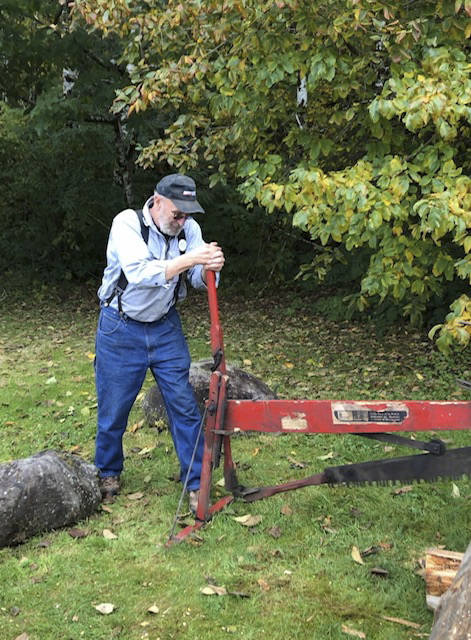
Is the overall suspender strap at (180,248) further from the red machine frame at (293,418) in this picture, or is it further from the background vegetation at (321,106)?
the background vegetation at (321,106)

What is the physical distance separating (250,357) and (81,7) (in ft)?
13.7

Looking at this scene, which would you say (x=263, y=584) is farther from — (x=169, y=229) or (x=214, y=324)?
(x=169, y=229)

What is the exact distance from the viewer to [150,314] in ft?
13.6

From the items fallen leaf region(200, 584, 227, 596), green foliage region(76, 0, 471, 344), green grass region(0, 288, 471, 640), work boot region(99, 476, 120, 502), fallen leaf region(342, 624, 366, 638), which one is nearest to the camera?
fallen leaf region(342, 624, 366, 638)

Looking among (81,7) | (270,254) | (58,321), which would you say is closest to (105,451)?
(81,7)

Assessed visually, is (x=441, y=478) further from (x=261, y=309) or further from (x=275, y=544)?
(x=261, y=309)

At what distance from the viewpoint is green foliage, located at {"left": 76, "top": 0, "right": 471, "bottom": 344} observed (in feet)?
15.6

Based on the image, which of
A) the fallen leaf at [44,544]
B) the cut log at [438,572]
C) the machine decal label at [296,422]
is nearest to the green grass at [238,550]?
the fallen leaf at [44,544]

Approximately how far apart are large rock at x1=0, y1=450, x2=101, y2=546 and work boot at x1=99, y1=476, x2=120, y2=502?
Answer: 0.22 meters

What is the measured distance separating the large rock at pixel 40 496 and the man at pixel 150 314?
14.0 inches

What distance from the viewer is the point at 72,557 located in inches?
153

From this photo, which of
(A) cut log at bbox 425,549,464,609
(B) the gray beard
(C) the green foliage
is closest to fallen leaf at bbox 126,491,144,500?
(B) the gray beard

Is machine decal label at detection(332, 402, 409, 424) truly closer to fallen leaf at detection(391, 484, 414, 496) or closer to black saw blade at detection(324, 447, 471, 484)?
black saw blade at detection(324, 447, 471, 484)

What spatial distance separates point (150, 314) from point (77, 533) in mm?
1346
